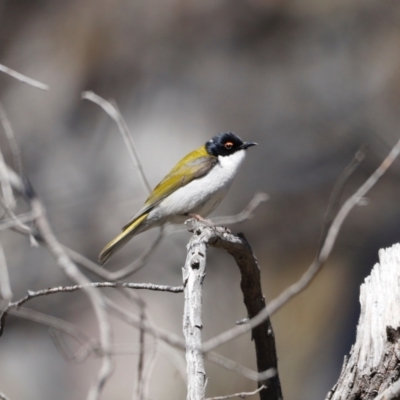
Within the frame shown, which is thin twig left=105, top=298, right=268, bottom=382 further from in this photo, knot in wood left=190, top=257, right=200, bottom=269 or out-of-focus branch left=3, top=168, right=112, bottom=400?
knot in wood left=190, top=257, right=200, bottom=269

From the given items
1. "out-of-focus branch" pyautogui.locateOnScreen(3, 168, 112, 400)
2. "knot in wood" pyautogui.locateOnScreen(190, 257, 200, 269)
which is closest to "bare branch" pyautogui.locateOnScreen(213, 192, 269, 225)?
"knot in wood" pyautogui.locateOnScreen(190, 257, 200, 269)

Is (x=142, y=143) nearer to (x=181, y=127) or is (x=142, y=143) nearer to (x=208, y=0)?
(x=181, y=127)

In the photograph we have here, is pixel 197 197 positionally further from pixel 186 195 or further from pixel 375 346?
pixel 375 346

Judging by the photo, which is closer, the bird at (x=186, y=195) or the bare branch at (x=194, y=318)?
the bare branch at (x=194, y=318)

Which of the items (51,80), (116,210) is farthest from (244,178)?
(51,80)

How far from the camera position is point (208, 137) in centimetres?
862

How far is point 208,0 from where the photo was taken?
901 cm

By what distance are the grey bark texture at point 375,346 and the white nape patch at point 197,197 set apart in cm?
190

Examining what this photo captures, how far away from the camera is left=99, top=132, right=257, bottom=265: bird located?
16.7 feet

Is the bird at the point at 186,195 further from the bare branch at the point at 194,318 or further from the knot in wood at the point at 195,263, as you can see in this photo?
the knot in wood at the point at 195,263

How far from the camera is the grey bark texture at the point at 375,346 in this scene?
3020mm

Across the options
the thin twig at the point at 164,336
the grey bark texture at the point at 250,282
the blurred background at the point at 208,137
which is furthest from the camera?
the blurred background at the point at 208,137

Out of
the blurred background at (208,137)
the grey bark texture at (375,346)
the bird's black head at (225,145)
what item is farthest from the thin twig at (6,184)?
the blurred background at (208,137)

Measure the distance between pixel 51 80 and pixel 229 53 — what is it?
239 cm
